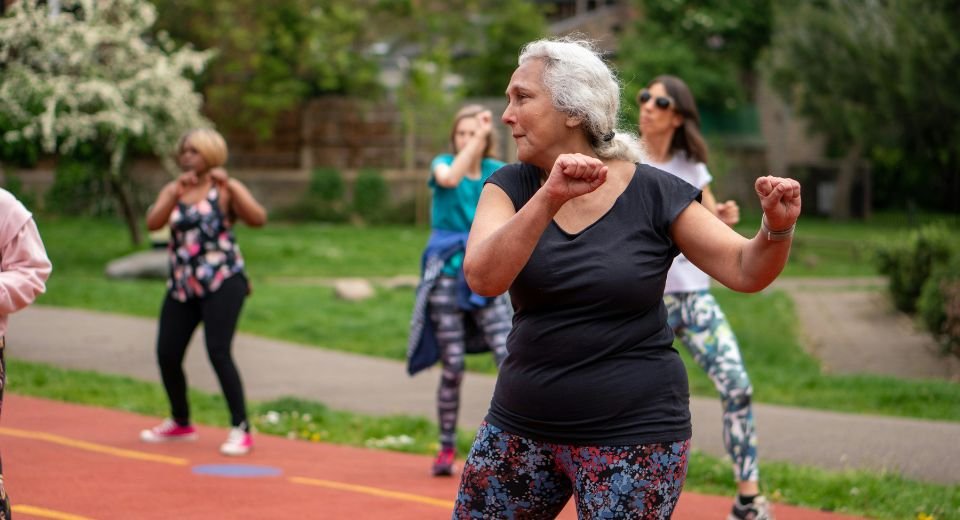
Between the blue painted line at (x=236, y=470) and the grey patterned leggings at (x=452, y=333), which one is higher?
the grey patterned leggings at (x=452, y=333)

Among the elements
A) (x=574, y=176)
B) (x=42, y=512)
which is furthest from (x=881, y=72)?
(x=574, y=176)

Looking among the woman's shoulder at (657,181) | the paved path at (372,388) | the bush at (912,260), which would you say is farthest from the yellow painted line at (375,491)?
the bush at (912,260)

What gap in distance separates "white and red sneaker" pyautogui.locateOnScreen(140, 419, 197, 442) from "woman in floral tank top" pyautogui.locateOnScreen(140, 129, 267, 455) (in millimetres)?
399

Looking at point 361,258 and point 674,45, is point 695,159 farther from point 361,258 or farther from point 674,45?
point 674,45

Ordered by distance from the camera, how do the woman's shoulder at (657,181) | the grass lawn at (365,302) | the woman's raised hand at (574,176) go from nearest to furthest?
the woman's raised hand at (574,176) → the woman's shoulder at (657,181) → the grass lawn at (365,302)

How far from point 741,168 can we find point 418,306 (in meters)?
31.6

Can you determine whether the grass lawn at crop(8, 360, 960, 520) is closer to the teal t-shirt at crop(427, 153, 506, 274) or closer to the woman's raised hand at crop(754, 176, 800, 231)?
the teal t-shirt at crop(427, 153, 506, 274)

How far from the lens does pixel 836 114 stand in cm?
2231

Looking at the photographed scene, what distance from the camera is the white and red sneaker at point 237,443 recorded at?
7387 mm

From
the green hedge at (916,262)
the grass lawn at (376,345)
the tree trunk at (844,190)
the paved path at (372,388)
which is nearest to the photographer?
the grass lawn at (376,345)

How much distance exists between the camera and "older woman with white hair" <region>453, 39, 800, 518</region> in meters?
3.28

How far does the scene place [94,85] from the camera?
20062mm

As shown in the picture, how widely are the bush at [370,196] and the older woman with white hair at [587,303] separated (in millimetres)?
27076

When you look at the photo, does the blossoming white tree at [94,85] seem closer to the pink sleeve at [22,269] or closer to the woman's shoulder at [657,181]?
the pink sleeve at [22,269]
